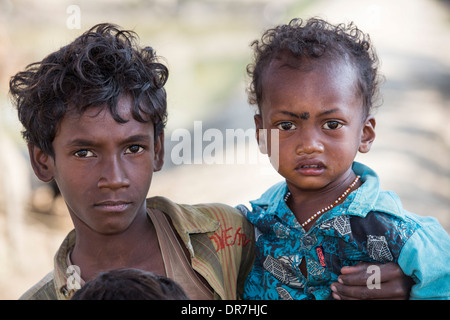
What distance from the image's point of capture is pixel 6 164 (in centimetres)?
562

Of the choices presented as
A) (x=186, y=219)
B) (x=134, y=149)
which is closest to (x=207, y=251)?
(x=186, y=219)

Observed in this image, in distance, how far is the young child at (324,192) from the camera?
2090 mm

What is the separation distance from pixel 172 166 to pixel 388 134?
2.22 metres

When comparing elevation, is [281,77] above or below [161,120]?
above

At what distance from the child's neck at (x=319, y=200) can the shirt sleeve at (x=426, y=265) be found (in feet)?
1.15

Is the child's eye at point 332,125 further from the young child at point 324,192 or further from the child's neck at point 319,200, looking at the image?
the child's neck at point 319,200

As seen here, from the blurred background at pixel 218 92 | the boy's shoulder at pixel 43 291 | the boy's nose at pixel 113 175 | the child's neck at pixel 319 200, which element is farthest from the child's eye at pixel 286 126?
the blurred background at pixel 218 92

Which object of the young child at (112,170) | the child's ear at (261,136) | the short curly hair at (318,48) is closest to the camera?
the young child at (112,170)

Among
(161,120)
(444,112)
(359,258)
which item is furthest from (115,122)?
(444,112)

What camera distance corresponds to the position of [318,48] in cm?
231

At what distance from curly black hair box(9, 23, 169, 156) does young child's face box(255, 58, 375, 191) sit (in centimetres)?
49
